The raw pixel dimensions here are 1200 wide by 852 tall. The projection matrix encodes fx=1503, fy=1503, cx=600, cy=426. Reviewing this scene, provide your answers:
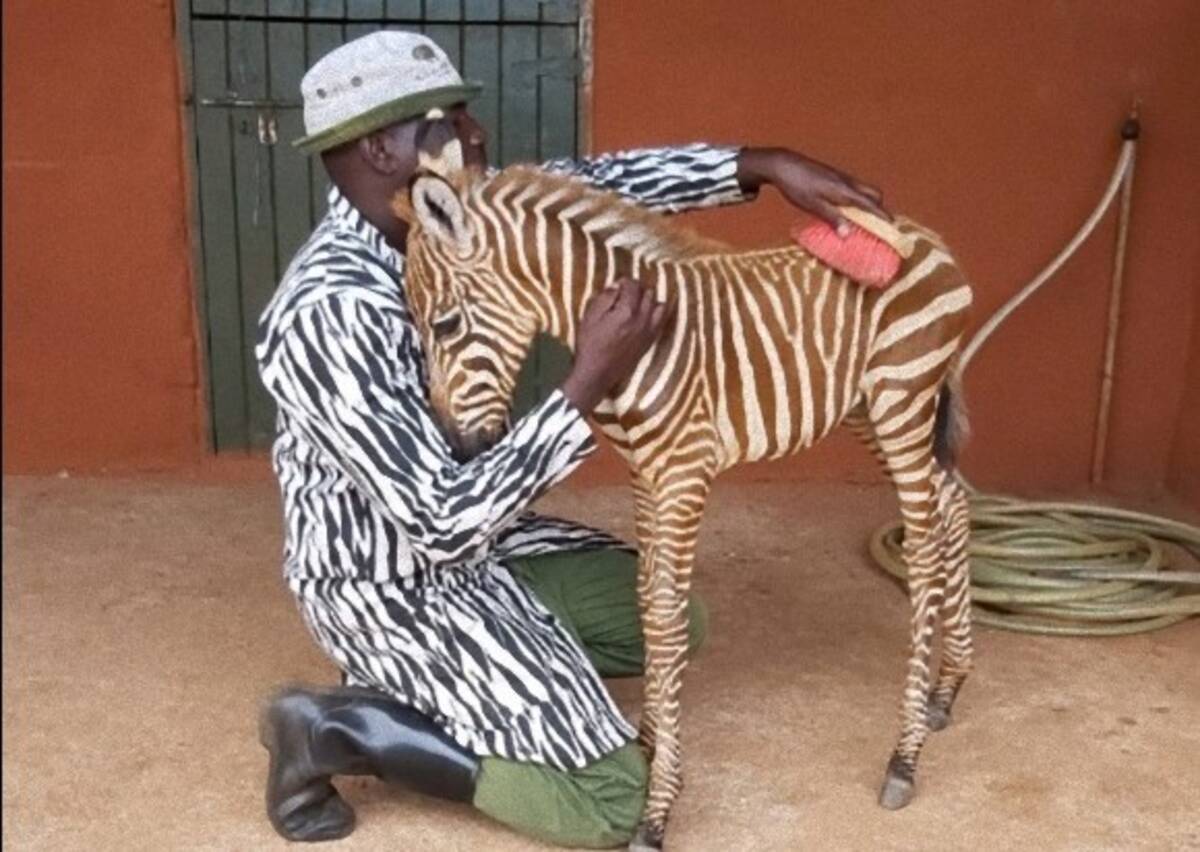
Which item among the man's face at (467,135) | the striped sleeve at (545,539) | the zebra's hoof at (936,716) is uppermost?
the man's face at (467,135)

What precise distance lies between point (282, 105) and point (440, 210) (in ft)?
6.56

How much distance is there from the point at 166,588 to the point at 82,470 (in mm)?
883

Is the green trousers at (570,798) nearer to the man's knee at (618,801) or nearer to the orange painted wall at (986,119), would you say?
the man's knee at (618,801)

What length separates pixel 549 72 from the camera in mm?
4293

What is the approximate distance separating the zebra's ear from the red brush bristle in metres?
0.68

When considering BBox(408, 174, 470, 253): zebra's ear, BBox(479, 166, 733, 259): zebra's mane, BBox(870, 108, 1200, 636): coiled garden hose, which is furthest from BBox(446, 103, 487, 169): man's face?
BBox(870, 108, 1200, 636): coiled garden hose

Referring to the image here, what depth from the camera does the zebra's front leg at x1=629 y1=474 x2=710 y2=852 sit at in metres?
2.67

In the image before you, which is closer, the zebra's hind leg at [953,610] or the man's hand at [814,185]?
the man's hand at [814,185]

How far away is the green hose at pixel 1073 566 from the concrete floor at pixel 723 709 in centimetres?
7

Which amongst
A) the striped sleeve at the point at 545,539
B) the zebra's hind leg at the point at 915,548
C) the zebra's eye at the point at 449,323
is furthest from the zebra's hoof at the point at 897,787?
the zebra's eye at the point at 449,323

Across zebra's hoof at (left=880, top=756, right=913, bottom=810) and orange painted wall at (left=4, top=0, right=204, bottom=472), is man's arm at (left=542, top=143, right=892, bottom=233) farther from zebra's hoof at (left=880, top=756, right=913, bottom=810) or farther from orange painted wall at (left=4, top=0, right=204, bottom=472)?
orange painted wall at (left=4, top=0, right=204, bottom=472)

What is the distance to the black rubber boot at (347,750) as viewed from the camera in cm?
277

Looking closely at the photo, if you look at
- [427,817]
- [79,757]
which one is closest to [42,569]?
[79,757]

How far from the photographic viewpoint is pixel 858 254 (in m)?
2.73
